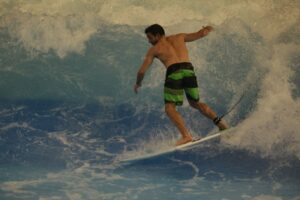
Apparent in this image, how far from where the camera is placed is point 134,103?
3344 millimetres

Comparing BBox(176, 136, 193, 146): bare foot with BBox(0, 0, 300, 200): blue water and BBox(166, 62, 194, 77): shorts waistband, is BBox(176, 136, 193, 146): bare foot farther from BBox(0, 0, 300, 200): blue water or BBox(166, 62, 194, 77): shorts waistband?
BBox(166, 62, 194, 77): shorts waistband

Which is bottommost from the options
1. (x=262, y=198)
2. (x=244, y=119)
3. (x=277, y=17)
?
(x=262, y=198)

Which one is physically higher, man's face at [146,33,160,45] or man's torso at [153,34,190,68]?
man's face at [146,33,160,45]

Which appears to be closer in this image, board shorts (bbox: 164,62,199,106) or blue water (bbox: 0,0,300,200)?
board shorts (bbox: 164,62,199,106)

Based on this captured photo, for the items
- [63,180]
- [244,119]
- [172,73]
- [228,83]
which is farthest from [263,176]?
[63,180]

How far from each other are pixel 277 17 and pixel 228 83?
2.16ft

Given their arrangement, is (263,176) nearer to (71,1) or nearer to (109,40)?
(109,40)

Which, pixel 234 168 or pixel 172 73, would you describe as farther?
pixel 234 168

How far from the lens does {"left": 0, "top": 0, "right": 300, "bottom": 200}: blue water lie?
3.22m

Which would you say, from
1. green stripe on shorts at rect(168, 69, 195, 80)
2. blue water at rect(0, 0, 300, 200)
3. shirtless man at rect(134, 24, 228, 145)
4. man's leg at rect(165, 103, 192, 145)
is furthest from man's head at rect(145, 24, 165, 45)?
man's leg at rect(165, 103, 192, 145)

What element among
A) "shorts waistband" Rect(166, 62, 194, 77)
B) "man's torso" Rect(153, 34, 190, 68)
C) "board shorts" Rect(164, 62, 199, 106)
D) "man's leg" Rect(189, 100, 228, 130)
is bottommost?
"man's leg" Rect(189, 100, 228, 130)

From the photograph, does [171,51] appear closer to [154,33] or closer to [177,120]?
[154,33]

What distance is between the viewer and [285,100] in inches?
135

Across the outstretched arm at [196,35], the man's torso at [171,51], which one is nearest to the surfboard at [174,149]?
the man's torso at [171,51]
